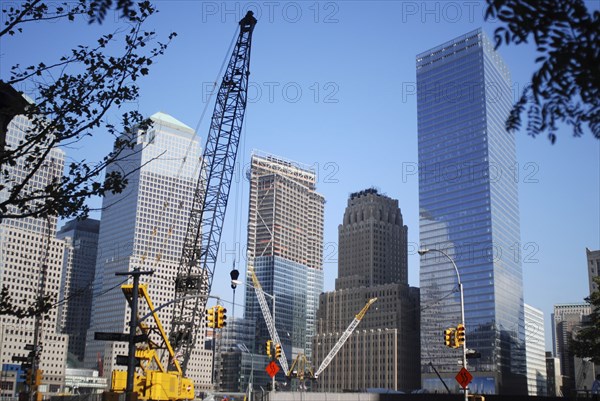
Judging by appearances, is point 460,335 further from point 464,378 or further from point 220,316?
point 220,316

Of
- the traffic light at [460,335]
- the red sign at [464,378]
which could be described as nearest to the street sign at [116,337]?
the red sign at [464,378]

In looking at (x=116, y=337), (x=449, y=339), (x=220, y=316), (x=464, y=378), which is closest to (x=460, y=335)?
(x=449, y=339)

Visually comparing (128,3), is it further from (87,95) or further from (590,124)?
(590,124)

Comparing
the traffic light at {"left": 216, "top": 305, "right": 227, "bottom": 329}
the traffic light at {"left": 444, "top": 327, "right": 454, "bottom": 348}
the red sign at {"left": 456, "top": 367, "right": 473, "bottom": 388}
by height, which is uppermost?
the traffic light at {"left": 216, "top": 305, "right": 227, "bottom": 329}

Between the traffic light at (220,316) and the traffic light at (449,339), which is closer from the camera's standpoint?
the traffic light at (220,316)

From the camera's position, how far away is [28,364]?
4459 centimetres

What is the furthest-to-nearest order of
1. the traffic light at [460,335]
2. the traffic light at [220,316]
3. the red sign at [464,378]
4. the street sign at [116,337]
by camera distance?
1. the traffic light at [220,316]
2. the traffic light at [460,335]
3. the red sign at [464,378]
4. the street sign at [116,337]

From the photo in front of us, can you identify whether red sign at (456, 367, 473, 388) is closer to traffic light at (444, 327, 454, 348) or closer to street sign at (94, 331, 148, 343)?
traffic light at (444, 327, 454, 348)

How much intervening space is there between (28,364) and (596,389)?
4926 centimetres

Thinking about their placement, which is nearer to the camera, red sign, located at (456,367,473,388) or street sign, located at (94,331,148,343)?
street sign, located at (94,331,148,343)

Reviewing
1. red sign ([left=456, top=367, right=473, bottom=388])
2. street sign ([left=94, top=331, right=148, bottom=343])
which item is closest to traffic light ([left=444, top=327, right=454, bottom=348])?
red sign ([left=456, top=367, right=473, bottom=388])

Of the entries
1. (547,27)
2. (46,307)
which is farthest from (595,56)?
(46,307)

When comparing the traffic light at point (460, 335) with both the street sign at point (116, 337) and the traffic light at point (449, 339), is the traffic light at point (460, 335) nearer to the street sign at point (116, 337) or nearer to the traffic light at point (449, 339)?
the traffic light at point (449, 339)

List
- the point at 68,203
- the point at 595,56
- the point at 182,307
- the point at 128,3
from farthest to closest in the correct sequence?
the point at 182,307
the point at 68,203
the point at 128,3
the point at 595,56
